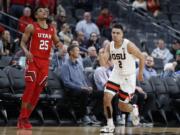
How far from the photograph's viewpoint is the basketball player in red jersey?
1448cm

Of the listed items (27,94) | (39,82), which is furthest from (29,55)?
(27,94)

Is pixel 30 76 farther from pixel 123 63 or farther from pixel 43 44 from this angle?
pixel 123 63

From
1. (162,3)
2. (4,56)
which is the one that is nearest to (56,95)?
(4,56)

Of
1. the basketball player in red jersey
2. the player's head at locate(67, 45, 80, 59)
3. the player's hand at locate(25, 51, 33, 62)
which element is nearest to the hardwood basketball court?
the basketball player in red jersey

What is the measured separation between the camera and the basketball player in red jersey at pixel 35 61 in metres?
14.5

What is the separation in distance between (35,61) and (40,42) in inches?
15.7

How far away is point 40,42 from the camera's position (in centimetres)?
1470

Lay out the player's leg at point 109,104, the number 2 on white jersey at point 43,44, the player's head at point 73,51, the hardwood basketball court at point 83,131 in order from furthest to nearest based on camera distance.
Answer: the player's head at point 73,51, the number 2 on white jersey at point 43,44, the player's leg at point 109,104, the hardwood basketball court at point 83,131

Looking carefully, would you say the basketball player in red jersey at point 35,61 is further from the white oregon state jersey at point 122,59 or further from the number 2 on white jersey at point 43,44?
the white oregon state jersey at point 122,59

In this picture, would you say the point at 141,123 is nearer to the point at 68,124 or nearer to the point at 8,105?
the point at 68,124

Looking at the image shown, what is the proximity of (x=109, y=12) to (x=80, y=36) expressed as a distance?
317 cm

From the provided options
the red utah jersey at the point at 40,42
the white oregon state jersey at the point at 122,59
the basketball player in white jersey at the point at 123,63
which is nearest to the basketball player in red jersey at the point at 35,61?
the red utah jersey at the point at 40,42

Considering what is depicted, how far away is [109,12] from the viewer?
2380 centimetres

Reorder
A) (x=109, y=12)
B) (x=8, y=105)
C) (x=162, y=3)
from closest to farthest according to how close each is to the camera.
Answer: (x=8, y=105) → (x=109, y=12) → (x=162, y=3)
